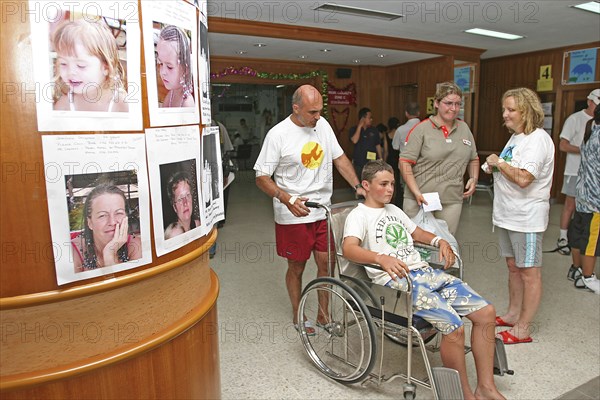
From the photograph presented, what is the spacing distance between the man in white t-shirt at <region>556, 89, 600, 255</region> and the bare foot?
3028mm

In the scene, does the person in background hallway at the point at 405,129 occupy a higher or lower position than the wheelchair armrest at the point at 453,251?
higher

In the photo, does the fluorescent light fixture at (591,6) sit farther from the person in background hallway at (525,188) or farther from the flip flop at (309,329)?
the flip flop at (309,329)

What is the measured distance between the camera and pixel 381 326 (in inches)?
86.0

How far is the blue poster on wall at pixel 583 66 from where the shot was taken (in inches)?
284

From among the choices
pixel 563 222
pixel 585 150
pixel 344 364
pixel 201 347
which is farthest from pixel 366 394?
pixel 563 222

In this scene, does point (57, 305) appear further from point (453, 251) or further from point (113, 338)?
point (453, 251)

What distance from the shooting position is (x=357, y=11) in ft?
16.7

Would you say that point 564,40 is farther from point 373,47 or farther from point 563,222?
point 563,222

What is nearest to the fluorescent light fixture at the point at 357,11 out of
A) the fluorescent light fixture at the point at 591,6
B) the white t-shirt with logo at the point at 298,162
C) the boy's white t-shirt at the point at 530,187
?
the fluorescent light fixture at the point at 591,6

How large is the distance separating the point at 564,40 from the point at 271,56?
4.56m

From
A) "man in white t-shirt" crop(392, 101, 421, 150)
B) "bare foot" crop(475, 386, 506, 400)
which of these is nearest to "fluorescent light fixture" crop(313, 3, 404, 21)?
"man in white t-shirt" crop(392, 101, 421, 150)

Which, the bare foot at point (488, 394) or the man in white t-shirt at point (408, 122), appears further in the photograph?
the man in white t-shirt at point (408, 122)

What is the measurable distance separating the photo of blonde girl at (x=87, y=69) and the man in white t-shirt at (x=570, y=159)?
467 centimetres

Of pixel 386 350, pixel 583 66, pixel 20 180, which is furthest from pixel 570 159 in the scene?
pixel 20 180
